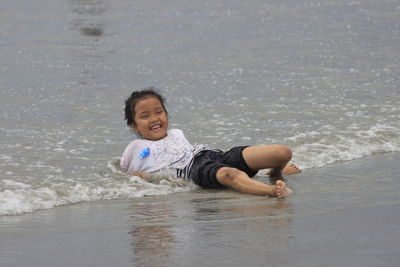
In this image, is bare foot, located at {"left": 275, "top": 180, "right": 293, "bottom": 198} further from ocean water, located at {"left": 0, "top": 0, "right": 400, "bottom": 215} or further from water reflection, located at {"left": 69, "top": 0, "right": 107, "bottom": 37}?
water reflection, located at {"left": 69, "top": 0, "right": 107, "bottom": 37}

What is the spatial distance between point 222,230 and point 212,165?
71.3 inches

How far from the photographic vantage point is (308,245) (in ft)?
16.0

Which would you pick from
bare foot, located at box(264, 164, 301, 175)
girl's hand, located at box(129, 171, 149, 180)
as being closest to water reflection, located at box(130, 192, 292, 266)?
girl's hand, located at box(129, 171, 149, 180)

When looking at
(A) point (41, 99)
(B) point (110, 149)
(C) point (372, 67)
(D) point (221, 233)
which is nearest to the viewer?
(D) point (221, 233)

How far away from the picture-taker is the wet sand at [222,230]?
4.71 m

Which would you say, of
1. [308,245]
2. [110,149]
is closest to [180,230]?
[308,245]

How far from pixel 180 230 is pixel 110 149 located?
330 centimetres

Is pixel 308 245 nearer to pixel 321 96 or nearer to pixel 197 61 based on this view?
pixel 321 96

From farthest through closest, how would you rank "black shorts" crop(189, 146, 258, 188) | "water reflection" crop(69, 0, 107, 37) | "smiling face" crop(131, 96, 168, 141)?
"water reflection" crop(69, 0, 107, 37) → "smiling face" crop(131, 96, 168, 141) → "black shorts" crop(189, 146, 258, 188)

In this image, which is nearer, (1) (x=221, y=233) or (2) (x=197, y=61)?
(1) (x=221, y=233)

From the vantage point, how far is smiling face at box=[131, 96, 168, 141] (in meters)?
7.52

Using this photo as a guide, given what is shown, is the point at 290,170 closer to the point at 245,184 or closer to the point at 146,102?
the point at 245,184

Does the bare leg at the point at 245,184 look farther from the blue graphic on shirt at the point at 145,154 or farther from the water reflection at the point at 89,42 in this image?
the water reflection at the point at 89,42

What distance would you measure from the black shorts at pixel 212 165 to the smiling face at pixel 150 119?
39 centimetres
